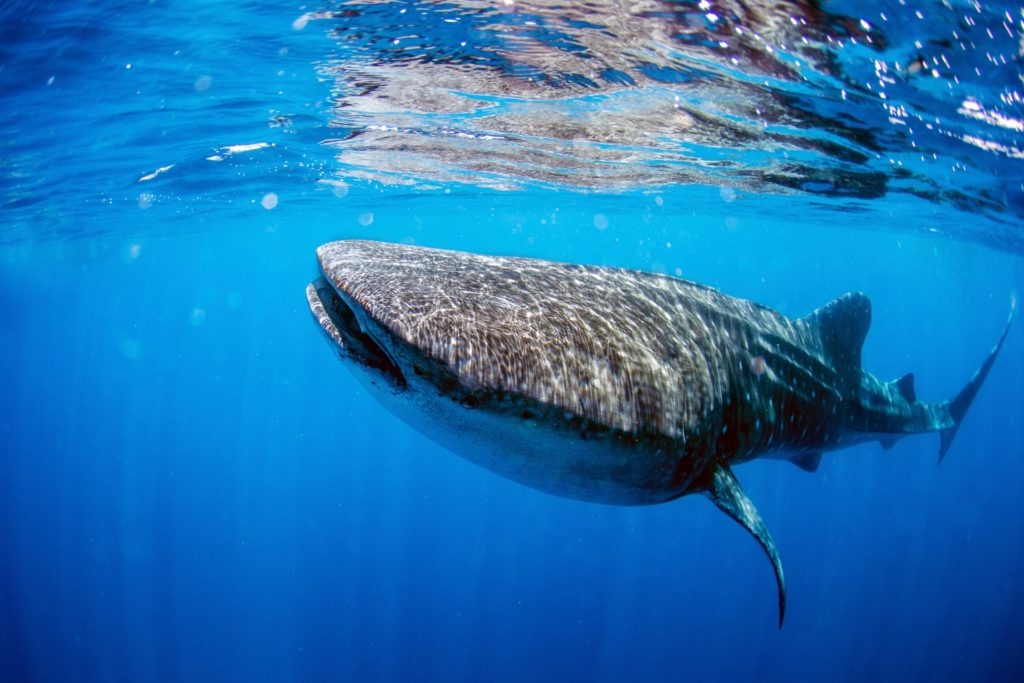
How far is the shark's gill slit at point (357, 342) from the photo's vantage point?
2188mm

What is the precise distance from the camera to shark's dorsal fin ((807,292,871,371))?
479cm

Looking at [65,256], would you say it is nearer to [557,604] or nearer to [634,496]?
[557,604]

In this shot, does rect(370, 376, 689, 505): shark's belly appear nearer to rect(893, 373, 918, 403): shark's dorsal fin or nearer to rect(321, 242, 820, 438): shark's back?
rect(321, 242, 820, 438): shark's back

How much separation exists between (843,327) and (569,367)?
3.72m

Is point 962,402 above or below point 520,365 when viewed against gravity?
below

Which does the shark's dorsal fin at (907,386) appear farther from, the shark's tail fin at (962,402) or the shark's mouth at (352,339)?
the shark's mouth at (352,339)

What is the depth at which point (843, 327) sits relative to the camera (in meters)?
4.95

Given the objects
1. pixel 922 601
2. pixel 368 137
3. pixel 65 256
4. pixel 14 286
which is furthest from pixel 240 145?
pixel 922 601

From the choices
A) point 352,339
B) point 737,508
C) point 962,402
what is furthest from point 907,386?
point 352,339

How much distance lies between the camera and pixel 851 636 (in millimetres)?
26516

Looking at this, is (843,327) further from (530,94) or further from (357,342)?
(530,94)

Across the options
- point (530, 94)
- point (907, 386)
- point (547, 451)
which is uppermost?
point (547, 451)

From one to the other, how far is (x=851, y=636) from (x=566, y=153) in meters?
25.8

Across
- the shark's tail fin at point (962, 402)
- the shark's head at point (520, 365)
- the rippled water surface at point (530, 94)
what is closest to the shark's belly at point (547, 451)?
the shark's head at point (520, 365)
